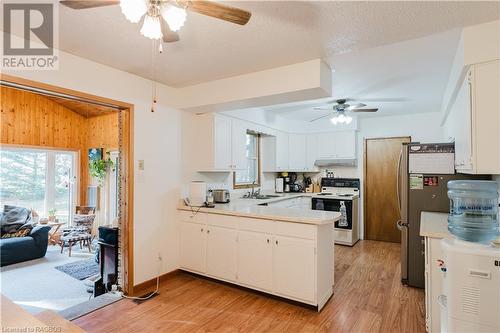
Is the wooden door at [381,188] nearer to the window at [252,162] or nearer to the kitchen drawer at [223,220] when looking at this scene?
the window at [252,162]

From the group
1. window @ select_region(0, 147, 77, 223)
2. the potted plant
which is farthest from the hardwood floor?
window @ select_region(0, 147, 77, 223)

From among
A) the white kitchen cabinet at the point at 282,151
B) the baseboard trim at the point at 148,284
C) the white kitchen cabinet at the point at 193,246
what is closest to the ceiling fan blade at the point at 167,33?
the white kitchen cabinet at the point at 193,246

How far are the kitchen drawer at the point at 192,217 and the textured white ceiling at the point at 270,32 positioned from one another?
1.78 m

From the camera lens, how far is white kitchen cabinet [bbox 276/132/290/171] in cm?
540

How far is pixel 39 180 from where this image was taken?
568 centimetres

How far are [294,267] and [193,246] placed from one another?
142cm

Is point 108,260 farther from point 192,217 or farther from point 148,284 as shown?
point 192,217

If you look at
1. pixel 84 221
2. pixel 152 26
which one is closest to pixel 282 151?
pixel 84 221

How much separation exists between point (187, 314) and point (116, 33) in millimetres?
2589

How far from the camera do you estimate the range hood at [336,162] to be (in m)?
5.49

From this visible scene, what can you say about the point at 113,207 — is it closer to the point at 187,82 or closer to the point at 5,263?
the point at 5,263

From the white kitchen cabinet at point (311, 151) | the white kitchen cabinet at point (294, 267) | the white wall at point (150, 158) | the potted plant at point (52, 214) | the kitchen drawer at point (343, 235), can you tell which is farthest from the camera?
the white kitchen cabinet at point (311, 151)

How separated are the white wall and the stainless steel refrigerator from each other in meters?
2.94

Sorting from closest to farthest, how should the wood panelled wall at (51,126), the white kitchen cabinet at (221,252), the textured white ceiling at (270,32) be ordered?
the textured white ceiling at (270,32), the white kitchen cabinet at (221,252), the wood panelled wall at (51,126)
